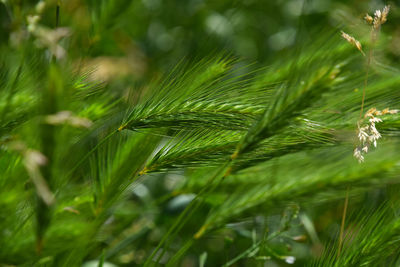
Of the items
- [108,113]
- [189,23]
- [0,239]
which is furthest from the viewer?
[189,23]

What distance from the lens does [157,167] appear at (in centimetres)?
65

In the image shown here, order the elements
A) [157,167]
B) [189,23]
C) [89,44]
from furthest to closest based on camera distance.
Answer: [189,23] → [89,44] → [157,167]

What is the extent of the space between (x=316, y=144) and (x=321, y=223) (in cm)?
81

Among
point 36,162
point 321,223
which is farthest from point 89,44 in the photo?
point 321,223

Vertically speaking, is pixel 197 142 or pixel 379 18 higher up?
pixel 379 18

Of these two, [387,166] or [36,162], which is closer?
[36,162]

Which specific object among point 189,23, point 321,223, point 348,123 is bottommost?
point 321,223

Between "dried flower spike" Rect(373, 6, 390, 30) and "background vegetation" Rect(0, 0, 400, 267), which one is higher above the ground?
"dried flower spike" Rect(373, 6, 390, 30)

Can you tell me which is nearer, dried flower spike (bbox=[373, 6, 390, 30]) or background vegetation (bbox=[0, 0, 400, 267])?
background vegetation (bbox=[0, 0, 400, 267])

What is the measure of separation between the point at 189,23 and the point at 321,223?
2.89 ft

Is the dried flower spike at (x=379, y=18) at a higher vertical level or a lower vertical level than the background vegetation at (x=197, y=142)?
higher

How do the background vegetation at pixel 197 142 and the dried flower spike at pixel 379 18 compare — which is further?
the dried flower spike at pixel 379 18

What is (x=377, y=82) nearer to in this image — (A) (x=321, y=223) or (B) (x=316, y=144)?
(B) (x=316, y=144)

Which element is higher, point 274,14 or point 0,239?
point 274,14
